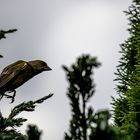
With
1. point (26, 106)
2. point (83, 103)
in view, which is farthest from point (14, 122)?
point (83, 103)

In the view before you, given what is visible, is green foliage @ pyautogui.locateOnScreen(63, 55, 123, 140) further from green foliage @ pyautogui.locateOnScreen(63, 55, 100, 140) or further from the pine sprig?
the pine sprig

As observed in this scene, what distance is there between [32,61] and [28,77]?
9.4 inches

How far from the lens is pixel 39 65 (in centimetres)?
574

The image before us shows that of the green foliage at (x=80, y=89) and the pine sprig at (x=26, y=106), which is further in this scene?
the pine sprig at (x=26, y=106)

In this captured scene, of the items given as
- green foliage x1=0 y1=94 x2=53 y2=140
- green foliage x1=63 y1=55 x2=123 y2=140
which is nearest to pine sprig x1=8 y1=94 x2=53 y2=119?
green foliage x1=0 y1=94 x2=53 y2=140

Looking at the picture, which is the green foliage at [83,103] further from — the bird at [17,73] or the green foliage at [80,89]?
the bird at [17,73]

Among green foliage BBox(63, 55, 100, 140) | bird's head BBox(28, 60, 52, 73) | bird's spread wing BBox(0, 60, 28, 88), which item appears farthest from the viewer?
bird's spread wing BBox(0, 60, 28, 88)

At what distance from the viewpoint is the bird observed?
5785 millimetres

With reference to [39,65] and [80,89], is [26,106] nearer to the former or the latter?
[39,65]

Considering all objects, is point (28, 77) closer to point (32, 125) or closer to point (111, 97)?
point (32, 125)

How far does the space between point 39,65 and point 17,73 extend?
15.4 inches

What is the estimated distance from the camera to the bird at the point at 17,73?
19.0ft

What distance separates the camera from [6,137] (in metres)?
5.78

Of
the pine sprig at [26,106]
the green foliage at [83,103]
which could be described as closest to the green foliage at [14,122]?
the pine sprig at [26,106]
